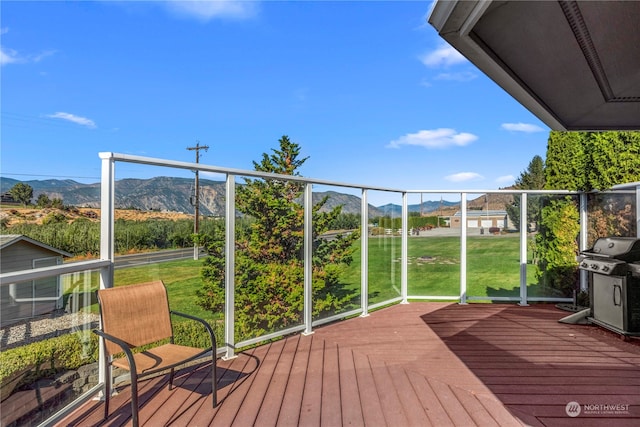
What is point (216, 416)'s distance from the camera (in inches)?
92.3

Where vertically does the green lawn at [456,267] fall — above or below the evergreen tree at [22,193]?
below

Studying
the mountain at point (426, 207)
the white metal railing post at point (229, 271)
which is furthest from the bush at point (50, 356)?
the mountain at point (426, 207)

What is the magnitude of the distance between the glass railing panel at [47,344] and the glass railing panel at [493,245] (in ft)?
16.9

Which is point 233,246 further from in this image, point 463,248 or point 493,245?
point 493,245

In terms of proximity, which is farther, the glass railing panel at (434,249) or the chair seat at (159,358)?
the glass railing panel at (434,249)

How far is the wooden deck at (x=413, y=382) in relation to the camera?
7.64 feet

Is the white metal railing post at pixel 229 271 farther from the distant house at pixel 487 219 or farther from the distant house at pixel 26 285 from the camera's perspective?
the distant house at pixel 487 219

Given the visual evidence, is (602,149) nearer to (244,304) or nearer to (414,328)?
(414,328)

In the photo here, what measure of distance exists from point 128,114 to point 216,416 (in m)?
41.1

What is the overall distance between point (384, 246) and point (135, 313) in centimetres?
364

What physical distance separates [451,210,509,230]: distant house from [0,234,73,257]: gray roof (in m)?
5.19

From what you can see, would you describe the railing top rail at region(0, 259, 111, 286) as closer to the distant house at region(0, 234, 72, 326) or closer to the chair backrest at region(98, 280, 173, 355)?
the distant house at region(0, 234, 72, 326)

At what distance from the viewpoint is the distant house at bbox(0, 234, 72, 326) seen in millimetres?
1945

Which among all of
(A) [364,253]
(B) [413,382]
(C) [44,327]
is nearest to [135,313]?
(C) [44,327]
